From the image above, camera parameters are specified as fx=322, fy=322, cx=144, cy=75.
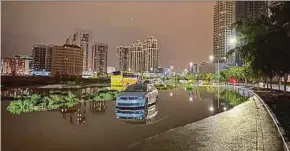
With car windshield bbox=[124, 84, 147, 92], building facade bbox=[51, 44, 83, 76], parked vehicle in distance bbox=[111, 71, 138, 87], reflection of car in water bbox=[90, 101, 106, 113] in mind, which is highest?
building facade bbox=[51, 44, 83, 76]

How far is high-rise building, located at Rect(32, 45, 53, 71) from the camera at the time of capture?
659 inches

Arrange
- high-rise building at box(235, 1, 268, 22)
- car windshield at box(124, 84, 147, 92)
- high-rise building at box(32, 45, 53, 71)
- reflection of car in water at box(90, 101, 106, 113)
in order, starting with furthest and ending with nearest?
1. high-rise building at box(32, 45, 53, 71)
2. car windshield at box(124, 84, 147, 92)
3. high-rise building at box(235, 1, 268, 22)
4. reflection of car in water at box(90, 101, 106, 113)

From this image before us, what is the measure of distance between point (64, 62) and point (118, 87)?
13.5 feet

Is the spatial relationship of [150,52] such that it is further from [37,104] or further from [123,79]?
[37,104]

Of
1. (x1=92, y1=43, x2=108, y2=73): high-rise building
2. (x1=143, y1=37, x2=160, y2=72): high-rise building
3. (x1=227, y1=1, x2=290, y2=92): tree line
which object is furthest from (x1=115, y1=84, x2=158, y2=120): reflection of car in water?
(x1=143, y1=37, x2=160, y2=72): high-rise building

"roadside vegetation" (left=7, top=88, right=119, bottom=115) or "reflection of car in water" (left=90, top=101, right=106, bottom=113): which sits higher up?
"roadside vegetation" (left=7, top=88, right=119, bottom=115)

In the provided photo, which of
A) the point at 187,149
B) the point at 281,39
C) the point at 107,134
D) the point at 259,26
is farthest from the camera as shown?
the point at 259,26

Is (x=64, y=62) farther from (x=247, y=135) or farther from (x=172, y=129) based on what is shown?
(x=247, y=135)

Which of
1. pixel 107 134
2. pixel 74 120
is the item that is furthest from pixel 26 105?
pixel 107 134

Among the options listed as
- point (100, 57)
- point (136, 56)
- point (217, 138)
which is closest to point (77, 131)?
point (217, 138)

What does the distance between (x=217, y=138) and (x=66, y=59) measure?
1267 cm

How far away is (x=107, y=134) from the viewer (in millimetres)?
7691

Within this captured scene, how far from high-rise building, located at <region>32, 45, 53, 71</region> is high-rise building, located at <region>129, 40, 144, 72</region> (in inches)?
388

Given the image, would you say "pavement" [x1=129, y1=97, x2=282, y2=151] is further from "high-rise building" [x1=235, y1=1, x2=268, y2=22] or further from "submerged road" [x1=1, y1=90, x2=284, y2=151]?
"high-rise building" [x1=235, y1=1, x2=268, y2=22]
